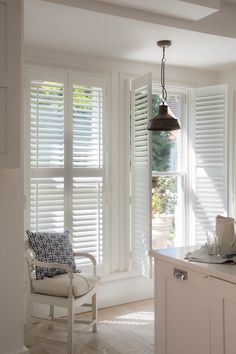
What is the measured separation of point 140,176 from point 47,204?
0.96 meters

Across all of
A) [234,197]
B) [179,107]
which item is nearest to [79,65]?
[179,107]

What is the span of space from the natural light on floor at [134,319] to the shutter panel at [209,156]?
3.77 feet

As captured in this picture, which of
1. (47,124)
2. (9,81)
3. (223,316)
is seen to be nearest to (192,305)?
(223,316)

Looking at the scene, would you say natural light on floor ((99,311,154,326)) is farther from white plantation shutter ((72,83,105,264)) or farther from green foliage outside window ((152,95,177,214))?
green foliage outside window ((152,95,177,214))

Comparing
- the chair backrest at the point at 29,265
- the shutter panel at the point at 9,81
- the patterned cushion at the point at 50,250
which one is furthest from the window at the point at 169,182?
the shutter panel at the point at 9,81

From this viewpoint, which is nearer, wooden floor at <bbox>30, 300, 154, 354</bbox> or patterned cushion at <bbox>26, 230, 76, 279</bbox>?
wooden floor at <bbox>30, 300, 154, 354</bbox>

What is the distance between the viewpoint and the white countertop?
2.15m

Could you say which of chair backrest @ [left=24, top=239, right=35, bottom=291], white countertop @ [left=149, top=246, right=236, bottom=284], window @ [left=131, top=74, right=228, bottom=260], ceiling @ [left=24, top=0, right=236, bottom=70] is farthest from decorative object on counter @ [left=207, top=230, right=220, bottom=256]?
window @ [left=131, top=74, right=228, bottom=260]

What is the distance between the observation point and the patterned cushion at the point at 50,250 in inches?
130

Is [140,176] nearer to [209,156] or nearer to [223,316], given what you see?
[209,156]

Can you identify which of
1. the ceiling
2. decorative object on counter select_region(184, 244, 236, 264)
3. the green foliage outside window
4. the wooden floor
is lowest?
the wooden floor

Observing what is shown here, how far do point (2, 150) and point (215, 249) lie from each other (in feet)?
4.84

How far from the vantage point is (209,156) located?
457 cm

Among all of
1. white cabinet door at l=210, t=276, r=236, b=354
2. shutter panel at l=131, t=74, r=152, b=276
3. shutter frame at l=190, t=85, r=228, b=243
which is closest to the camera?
white cabinet door at l=210, t=276, r=236, b=354
